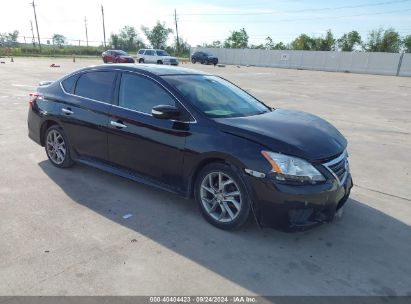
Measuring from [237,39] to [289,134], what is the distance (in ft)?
308

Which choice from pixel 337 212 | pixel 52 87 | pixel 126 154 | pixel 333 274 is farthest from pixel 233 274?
pixel 52 87

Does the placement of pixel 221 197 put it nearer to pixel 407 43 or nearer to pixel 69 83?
pixel 69 83

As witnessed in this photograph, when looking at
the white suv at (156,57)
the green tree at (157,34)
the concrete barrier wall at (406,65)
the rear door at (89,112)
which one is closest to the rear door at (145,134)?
the rear door at (89,112)

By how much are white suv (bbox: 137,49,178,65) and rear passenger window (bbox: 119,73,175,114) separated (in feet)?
104

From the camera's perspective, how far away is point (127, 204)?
4.41 metres

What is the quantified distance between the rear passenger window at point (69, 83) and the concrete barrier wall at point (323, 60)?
4095 cm

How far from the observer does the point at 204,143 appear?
3.81m

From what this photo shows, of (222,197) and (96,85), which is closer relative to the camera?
(222,197)

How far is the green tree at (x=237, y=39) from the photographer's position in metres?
92.6

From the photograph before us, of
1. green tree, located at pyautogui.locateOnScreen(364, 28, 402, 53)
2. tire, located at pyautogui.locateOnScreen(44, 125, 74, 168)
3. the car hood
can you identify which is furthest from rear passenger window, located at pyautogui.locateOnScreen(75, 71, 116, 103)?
green tree, located at pyautogui.locateOnScreen(364, 28, 402, 53)

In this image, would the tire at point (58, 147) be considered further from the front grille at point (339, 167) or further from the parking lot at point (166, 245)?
the front grille at point (339, 167)

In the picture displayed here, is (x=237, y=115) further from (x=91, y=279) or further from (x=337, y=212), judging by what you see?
(x=91, y=279)

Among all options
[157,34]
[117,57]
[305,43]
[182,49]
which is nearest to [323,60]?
[117,57]

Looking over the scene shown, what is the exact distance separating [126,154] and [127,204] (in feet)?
2.02
